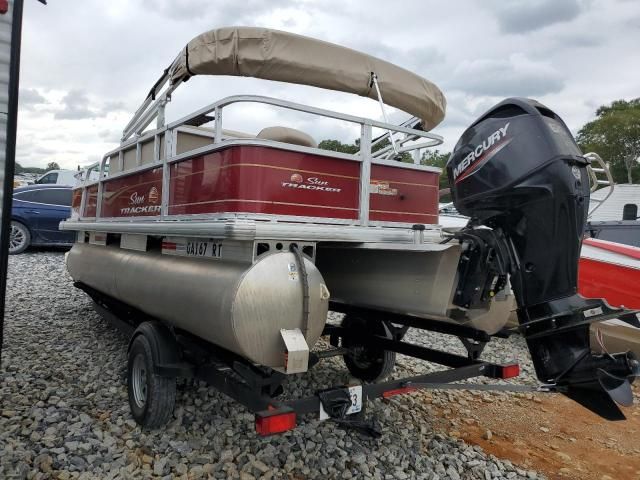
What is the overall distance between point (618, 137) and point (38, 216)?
33770 mm

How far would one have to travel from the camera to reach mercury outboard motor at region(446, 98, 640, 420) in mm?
2439

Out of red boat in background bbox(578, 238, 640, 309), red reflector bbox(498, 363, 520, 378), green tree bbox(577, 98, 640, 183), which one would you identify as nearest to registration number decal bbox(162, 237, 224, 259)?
red reflector bbox(498, 363, 520, 378)

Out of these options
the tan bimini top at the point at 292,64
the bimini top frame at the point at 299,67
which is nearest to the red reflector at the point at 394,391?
the bimini top frame at the point at 299,67

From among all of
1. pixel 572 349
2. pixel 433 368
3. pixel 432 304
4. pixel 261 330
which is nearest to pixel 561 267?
pixel 572 349

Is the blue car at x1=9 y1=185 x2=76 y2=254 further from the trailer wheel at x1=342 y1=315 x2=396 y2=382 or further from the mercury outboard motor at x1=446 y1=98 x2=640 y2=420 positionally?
the mercury outboard motor at x1=446 y1=98 x2=640 y2=420

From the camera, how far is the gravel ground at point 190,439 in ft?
10.7

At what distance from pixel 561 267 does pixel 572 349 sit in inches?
15.5

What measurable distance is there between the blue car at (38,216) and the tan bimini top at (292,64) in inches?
348

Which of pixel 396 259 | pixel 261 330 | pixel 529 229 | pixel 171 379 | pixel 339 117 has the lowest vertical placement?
pixel 171 379

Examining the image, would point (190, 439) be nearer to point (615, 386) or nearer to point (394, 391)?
point (394, 391)

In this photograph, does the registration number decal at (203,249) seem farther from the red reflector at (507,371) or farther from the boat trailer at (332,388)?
the red reflector at (507,371)

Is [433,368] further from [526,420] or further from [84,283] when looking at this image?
[84,283]

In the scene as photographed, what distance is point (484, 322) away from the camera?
11.4 feet

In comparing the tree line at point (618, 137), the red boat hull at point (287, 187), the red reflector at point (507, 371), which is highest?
the tree line at point (618, 137)
